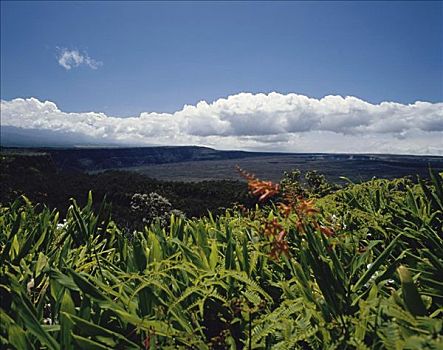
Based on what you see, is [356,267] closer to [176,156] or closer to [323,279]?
[323,279]

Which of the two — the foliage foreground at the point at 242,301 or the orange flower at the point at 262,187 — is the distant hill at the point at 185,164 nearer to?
the foliage foreground at the point at 242,301

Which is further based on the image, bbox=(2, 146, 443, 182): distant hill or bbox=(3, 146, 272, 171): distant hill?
Answer: bbox=(3, 146, 272, 171): distant hill

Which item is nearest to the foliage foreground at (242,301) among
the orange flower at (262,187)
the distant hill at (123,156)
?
the orange flower at (262,187)

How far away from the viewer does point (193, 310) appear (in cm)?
148

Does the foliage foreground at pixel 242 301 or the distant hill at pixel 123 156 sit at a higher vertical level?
the foliage foreground at pixel 242 301

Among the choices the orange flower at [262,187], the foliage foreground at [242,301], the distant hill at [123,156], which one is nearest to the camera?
the foliage foreground at [242,301]

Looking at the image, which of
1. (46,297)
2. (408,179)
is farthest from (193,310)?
(408,179)

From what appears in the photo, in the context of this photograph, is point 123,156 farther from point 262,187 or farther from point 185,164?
point 262,187

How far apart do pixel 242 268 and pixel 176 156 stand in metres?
173

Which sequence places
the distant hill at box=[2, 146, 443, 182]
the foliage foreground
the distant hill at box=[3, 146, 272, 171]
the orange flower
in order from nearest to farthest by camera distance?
the foliage foreground → the orange flower → the distant hill at box=[2, 146, 443, 182] → the distant hill at box=[3, 146, 272, 171]

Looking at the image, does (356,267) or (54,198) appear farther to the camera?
(54,198)

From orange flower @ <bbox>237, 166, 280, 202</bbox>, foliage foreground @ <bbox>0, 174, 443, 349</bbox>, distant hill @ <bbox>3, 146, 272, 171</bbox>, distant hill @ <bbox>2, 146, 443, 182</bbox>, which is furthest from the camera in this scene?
distant hill @ <bbox>3, 146, 272, 171</bbox>

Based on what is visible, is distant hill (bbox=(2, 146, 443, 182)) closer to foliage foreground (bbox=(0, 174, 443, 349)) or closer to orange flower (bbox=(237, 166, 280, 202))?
foliage foreground (bbox=(0, 174, 443, 349))

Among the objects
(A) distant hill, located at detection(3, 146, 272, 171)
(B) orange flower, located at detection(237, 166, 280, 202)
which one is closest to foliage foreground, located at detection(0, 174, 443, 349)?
(B) orange flower, located at detection(237, 166, 280, 202)
